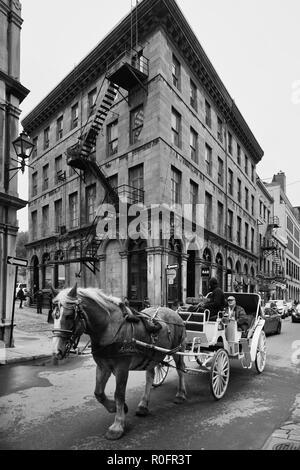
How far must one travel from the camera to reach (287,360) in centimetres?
1077

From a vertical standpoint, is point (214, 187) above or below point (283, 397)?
above

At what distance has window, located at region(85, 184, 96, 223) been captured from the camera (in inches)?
1024

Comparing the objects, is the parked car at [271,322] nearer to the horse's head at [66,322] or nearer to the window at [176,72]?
the horse's head at [66,322]

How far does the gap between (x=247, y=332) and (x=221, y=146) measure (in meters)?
24.1

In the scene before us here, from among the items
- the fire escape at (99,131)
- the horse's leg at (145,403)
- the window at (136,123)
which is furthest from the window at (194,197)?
the horse's leg at (145,403)

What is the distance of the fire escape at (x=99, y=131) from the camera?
72.5 feet

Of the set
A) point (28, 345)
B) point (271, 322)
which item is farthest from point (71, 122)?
point (271, 322)

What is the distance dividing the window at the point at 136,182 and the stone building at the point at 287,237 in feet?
112

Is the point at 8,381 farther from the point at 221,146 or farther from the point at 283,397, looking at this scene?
the point at 221,146

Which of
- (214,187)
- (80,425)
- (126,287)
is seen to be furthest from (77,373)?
(214,187)

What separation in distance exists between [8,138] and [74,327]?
1089 cm

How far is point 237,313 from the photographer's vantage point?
909cm

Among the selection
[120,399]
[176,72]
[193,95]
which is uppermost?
[176,72]

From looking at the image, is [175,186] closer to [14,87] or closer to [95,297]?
[14,87]
